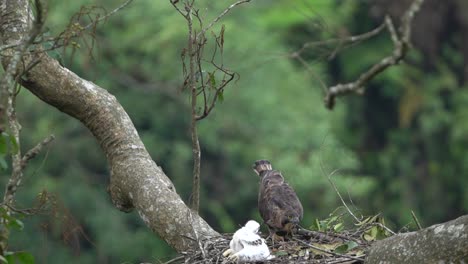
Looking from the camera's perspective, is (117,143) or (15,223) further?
(117,143)

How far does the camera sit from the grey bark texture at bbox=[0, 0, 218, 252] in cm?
807

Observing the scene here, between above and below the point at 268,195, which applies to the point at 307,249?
below

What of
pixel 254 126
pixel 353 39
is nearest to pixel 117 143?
pixel 353 39

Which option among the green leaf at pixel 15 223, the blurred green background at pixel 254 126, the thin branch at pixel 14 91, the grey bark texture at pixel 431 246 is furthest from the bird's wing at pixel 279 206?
the blurred green background at pixel 254 126

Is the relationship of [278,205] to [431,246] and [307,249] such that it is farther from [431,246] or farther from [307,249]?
[431,246]

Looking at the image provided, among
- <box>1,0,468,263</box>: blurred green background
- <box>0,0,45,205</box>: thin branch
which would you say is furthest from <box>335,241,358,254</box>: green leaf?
<box>1,0,468,263</box>: blurred green background

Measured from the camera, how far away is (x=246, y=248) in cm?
766

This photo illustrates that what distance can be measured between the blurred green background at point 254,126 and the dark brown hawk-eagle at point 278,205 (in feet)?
36.1

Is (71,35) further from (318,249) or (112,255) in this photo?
(112,255)

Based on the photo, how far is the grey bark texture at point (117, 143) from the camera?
26.5 ft

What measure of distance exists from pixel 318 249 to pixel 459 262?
178 centimetres

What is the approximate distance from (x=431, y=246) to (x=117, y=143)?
9.98 feet

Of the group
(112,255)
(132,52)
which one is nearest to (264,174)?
(112,255)

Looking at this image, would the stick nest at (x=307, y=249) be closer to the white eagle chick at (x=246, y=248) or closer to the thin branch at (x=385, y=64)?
the white eagle chick at (x=246, y=248)
